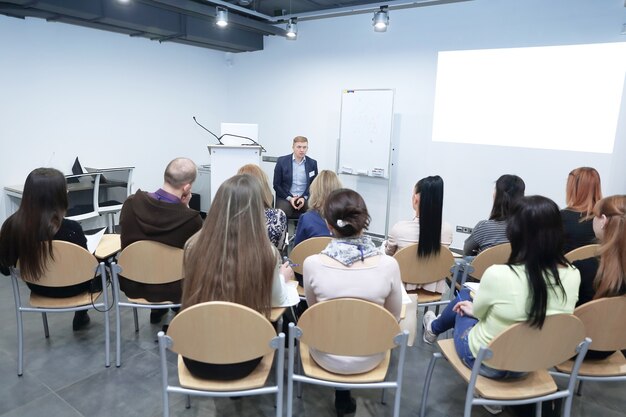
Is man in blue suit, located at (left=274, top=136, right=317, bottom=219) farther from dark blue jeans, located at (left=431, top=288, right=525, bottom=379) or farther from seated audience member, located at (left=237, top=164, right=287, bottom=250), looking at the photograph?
dark blue jeans, located at (left=431, top=288, right=525, bottom=379)

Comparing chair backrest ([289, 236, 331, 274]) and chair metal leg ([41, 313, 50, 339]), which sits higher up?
chair backrest ([289, 236, 331, 274])

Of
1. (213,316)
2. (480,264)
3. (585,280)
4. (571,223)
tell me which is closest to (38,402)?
(213,316)

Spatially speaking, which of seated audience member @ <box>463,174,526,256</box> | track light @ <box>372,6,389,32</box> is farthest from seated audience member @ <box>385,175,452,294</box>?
track light @ <box>372,6,389,32</box>

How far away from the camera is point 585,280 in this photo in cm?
190

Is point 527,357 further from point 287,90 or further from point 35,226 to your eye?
point 287,90

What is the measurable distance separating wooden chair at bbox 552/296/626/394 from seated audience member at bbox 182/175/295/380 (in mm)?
1332

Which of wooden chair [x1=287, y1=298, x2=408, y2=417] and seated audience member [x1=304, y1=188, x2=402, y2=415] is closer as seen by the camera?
wooden chair [x1=287, y1=298, x2=408, y2=417]

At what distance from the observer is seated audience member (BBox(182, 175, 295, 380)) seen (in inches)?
64.4

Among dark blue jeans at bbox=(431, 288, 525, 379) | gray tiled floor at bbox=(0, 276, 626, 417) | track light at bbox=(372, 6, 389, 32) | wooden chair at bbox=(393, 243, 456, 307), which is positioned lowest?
gray tiled floor at bbox=(0, 276, 626, 417)

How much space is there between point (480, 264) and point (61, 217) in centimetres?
250

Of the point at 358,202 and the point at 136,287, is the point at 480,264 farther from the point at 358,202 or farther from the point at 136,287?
the point at 136,287

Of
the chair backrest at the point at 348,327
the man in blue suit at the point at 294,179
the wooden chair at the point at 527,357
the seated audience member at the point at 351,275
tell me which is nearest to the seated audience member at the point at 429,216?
the seated audience member at the point at 351,275

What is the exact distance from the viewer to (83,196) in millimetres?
4477

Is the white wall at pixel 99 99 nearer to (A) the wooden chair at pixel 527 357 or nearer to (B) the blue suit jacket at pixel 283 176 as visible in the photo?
(B) the blue suit jacket at pixel 283 176
